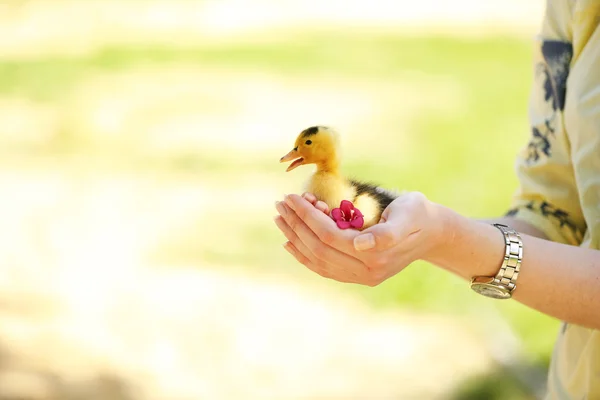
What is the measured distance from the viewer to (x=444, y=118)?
541cm

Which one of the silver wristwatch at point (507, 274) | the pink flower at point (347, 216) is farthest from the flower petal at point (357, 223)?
the silver wristwatch at point (507, 274)

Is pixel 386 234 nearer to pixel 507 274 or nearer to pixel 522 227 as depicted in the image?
pixel 507 274

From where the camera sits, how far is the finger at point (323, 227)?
3.38 feet

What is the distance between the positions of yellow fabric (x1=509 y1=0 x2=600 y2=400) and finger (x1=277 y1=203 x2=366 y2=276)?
16.4 inches

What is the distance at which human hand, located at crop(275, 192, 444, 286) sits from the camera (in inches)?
40.3

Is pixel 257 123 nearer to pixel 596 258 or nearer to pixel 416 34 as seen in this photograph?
pixel 416 34

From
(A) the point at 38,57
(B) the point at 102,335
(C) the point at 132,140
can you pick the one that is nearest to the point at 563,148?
(B) the point at 102,335

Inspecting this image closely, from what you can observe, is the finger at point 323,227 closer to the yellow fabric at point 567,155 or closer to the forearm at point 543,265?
the forearm at point 543,265

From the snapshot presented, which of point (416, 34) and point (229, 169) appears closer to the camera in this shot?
point (229, 169)

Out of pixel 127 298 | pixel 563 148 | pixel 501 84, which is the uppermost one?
pixel 501 84

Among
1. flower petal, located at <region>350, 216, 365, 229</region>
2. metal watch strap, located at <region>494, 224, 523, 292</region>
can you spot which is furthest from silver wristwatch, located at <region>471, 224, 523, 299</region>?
flower petal, located at <region>350, 216, 365, 229</region>

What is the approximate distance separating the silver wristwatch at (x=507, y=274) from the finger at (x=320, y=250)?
24 centimetres

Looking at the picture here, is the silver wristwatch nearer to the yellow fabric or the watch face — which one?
the watch face

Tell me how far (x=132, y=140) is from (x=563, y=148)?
3.93 metres
